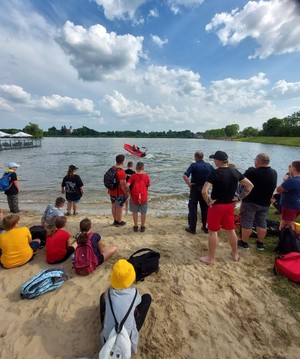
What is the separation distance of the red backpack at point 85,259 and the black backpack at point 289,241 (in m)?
3.70

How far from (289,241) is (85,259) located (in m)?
3.91

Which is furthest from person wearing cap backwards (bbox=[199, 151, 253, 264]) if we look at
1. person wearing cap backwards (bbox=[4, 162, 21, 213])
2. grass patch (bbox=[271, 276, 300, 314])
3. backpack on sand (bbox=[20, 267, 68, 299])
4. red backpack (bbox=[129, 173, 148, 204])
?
person wearing cap backwards (bbox=[4, 162, 21, 213])

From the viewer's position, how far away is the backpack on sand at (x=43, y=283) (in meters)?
3.39

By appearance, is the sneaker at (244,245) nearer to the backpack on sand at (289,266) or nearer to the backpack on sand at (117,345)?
the backpack on sand at (289,266)

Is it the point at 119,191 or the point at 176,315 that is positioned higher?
the point at 119,191

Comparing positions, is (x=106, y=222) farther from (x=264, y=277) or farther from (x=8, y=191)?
(x=264, y=277)

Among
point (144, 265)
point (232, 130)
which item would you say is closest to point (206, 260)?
point (144, 265)

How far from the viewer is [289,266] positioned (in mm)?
3855

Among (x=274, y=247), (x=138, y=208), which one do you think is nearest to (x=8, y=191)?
(x=138, y=208)

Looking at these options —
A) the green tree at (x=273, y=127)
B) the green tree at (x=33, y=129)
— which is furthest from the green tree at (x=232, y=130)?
the green tree at (x=33, y=129)

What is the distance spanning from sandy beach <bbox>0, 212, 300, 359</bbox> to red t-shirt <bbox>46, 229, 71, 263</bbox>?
19 centimetres

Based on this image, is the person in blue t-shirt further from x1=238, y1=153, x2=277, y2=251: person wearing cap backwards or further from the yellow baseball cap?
the yellow baseball cap

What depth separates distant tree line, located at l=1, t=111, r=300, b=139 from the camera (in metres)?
80.6

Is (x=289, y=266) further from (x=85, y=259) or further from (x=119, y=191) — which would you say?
(x=119, y=191)
